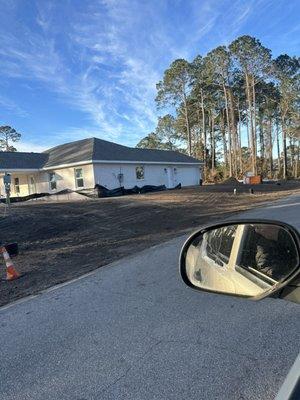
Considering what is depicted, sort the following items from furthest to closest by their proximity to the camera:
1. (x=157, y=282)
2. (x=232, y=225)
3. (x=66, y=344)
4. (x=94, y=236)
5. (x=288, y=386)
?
(x=94, y=236) → (x=157, y=282) → (x=66, y=344) → (x=232, y=225) → (x=288, y=386)

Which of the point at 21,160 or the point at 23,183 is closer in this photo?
the point at 21,160

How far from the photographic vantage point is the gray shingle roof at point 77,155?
101 feet

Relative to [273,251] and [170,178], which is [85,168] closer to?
[170,178]

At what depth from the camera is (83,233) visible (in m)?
13.6

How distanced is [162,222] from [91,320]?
35.9ft

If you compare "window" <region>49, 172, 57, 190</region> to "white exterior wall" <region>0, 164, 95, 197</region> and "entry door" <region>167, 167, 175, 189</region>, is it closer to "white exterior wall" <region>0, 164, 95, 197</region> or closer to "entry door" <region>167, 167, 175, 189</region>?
"white exterior wall" <region>0, 164, 95, 197</region>

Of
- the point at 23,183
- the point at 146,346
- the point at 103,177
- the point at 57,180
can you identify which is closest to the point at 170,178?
the point at 103,177

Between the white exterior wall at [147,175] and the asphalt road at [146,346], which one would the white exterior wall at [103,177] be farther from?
the asphalt road at [146,346]

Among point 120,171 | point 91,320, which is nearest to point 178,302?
point 91,320

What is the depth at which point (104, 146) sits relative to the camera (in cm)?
3350

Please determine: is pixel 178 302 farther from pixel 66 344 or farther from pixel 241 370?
pixel 241 370

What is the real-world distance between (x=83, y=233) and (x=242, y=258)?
A: 38.3ft

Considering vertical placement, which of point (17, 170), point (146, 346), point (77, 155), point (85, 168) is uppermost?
point (77, 155)

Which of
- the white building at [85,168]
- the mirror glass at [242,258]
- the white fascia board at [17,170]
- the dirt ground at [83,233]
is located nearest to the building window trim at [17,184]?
the white building at [85,168]
